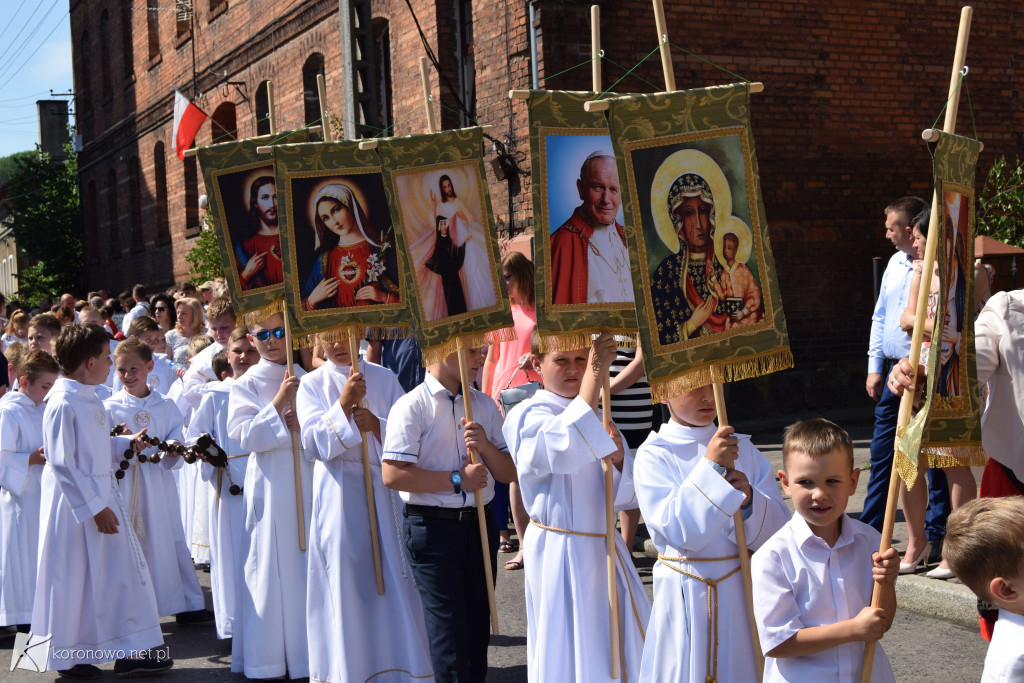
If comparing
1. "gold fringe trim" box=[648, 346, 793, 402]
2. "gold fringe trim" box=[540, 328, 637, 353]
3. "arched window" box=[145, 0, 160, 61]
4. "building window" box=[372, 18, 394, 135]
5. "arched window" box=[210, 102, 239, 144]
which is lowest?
"gold fringe trim" box=[648, 346, 793, 402]

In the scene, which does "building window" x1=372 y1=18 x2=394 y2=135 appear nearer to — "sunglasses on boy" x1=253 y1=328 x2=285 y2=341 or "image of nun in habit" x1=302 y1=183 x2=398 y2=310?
"sunglasses on boy" x1=253 y1=328 x2=285 y2=341

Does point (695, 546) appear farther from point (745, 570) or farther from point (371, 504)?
point (371, 504)

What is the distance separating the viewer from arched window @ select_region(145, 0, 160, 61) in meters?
24.5

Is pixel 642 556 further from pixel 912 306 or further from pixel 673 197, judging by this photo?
pixel 673 197

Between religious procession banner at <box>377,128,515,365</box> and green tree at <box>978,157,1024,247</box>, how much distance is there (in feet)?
30.2

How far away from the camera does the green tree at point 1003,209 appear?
42.6ft

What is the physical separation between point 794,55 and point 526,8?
326 centimetres

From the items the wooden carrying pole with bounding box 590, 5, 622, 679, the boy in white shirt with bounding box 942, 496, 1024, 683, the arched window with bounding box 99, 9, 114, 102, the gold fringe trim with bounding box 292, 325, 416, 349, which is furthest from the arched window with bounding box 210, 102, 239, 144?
the boy in white shirt with bounding box 942, 496, 1024, 683

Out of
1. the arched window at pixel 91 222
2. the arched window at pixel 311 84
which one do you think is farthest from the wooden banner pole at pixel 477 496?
the arched window at pixel 91 222

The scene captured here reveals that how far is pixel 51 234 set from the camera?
32.2 meters

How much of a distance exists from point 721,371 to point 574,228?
0.97m

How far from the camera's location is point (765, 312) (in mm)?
3887

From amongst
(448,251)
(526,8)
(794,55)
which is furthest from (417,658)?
(794,55)

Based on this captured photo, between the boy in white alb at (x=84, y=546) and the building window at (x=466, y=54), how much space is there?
805cm
